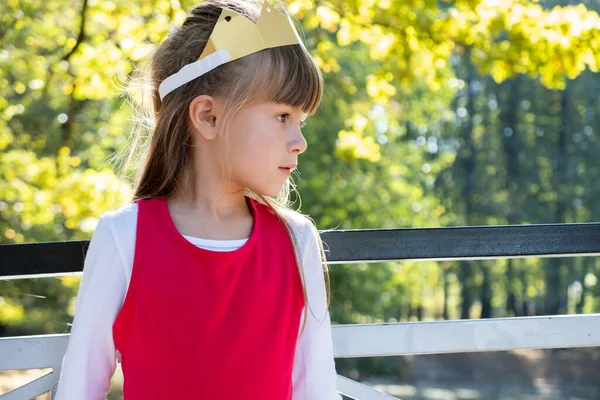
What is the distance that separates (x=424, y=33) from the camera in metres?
5.31

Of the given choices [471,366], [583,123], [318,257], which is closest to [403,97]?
[471,366]

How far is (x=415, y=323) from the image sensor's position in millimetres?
1529

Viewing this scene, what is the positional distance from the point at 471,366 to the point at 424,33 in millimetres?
11834

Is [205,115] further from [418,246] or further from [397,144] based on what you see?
[397,144]

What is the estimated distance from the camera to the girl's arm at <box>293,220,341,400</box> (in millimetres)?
1393

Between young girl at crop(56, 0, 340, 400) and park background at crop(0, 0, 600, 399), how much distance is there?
7.2 inches

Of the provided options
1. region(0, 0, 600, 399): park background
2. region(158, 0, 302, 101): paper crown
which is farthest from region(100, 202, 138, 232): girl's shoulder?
region(158, 0, 302, 101): paper crown

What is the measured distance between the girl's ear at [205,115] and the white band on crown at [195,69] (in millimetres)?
41

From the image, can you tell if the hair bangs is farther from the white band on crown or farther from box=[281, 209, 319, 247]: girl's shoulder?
box=[281, 209, 319, 247]: girl's shoulder

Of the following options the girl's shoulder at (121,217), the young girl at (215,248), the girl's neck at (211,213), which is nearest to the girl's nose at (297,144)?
the young girl at (215,248)

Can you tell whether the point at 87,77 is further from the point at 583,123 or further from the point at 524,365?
the point at 583,123

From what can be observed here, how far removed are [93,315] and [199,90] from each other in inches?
16.5

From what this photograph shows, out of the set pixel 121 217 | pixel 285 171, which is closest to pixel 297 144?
pixel 285 171

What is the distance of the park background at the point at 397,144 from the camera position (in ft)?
16.7
